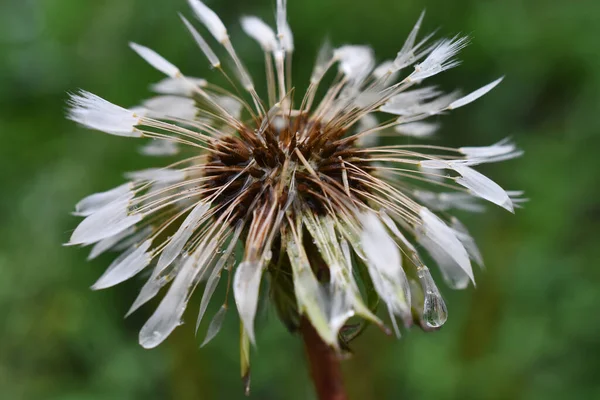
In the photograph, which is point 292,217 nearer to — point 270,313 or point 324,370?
point 324,370

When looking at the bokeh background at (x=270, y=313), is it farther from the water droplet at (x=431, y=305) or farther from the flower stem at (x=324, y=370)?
the water droplet at (x=431, y=305)

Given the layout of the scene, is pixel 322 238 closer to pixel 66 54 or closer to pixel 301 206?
pixel 301 206

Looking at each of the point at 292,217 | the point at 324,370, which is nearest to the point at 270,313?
the point at 324,370


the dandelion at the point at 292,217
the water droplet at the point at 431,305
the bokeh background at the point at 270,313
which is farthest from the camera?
the bokeh background at the point at 270,313

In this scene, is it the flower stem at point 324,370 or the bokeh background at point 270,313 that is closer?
the flower stem at point 324,370

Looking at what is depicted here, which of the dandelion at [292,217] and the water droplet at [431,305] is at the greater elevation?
the dandelion at [292,217]

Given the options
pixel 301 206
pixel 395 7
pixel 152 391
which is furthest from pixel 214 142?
pixel 395 7

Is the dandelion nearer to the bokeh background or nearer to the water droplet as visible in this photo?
the water droplet

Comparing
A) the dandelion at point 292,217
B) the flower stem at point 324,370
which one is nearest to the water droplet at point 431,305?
the dandelion at point 292,217
